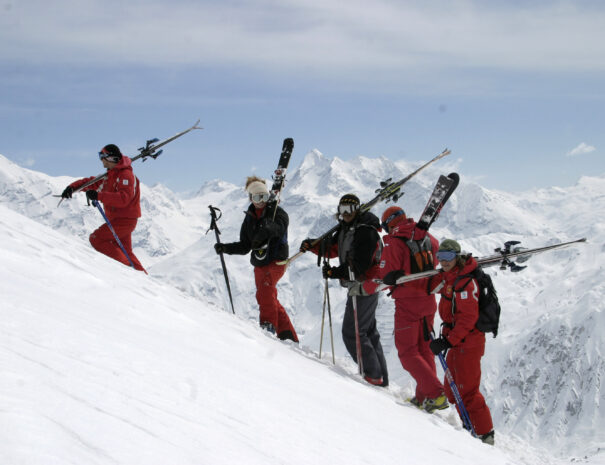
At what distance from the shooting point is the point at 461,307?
6.93 metres

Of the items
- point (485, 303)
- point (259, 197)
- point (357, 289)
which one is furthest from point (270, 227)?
point (485, 303)

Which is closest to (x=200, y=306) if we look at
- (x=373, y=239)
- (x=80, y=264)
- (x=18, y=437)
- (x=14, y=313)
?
(x=80, y=264)

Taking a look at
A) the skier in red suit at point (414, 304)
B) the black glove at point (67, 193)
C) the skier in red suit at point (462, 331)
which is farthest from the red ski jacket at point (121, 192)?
the skier in red suit at point (462, 331)

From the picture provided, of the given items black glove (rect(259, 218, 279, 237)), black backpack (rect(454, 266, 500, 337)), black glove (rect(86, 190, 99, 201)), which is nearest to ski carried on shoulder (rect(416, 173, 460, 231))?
black backpack (rect(454, 266, 500, 337))

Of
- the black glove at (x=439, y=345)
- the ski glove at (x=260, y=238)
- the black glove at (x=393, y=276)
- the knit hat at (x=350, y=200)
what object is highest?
the knit hat at (x=350, y=200)

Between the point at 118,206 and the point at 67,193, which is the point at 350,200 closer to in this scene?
the point at 118,206

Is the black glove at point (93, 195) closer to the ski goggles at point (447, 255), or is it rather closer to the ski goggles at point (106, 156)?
the ski goggles at point (106, 156)

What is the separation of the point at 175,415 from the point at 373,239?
4.81 meters

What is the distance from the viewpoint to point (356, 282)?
7859 millimetres

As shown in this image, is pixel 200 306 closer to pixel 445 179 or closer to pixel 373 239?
pixel 373 239

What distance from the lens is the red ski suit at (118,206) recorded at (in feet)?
28.3

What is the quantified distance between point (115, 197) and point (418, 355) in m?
5.11

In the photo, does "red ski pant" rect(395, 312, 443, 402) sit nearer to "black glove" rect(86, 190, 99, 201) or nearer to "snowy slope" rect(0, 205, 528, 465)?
"snowy slope" rect(0, 205, 528, 465)

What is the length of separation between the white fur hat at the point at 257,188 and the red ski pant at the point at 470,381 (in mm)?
3589
